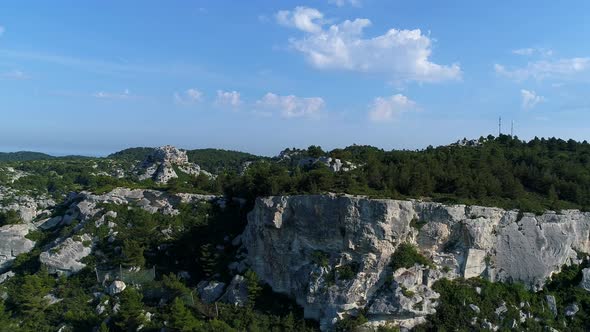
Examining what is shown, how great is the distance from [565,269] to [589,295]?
2.32m

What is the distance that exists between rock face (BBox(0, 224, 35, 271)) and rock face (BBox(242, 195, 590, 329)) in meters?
26.9

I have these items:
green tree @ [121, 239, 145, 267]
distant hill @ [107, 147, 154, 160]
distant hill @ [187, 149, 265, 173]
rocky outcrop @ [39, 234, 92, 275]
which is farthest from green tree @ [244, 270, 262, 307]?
distant hill @ [107, 147, 154, 160]

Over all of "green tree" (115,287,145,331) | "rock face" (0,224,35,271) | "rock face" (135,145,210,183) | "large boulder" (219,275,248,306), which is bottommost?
"green tree" (115,287,145,331)

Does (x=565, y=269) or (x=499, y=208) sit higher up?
(x=499, y=208)

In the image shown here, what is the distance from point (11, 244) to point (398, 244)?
36.6 meters

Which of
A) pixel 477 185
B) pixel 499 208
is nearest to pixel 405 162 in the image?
pixel 477 185

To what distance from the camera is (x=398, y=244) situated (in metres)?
32.9

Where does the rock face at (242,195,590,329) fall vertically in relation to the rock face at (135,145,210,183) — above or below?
below

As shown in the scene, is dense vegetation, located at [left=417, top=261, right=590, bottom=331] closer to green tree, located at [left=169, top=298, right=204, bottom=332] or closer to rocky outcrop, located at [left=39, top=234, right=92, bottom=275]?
green tree, located at [left=169, top=298, right=204, bottom=332]

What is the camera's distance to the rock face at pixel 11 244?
139ft

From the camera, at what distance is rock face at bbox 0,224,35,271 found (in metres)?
42.4

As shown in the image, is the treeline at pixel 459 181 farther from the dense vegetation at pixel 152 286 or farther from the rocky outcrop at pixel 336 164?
the dense vegetation at pixel 152 286

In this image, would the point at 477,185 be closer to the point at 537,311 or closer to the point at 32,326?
the point at 537,311

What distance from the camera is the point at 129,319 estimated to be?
32688 millimetres
